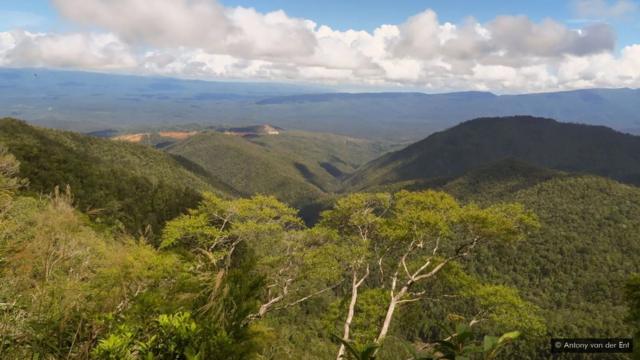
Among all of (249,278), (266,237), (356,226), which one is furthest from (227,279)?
(356,226)

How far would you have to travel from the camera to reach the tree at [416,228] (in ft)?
63.6

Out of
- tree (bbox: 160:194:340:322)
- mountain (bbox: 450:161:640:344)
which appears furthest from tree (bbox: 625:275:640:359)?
mountain (bbox: 450:161:640:344)

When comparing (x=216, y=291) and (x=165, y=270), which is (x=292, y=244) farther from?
(x=216, y=291)

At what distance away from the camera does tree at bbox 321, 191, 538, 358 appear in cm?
1939

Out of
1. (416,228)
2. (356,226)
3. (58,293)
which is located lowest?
(356,226)

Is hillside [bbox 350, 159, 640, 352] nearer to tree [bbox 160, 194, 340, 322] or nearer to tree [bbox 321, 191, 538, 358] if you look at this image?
tree [bbox 321, 191, 538, 358]

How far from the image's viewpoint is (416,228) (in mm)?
19719

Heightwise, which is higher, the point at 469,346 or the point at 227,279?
the point at 469,346

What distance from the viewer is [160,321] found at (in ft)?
27.4

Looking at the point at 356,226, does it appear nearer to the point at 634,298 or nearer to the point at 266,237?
the point at 266,237

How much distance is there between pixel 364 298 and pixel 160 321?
13931 mm

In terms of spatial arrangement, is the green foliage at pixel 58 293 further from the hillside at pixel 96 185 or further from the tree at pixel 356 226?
the hillside at pixel 96 185

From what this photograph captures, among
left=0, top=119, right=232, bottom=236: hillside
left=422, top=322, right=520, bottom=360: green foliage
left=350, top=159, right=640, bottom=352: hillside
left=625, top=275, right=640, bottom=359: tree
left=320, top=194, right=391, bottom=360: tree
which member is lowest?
left=350, top=159, right=640, bottom=352: hillside

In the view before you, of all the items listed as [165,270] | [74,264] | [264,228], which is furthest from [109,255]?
[264,228]
